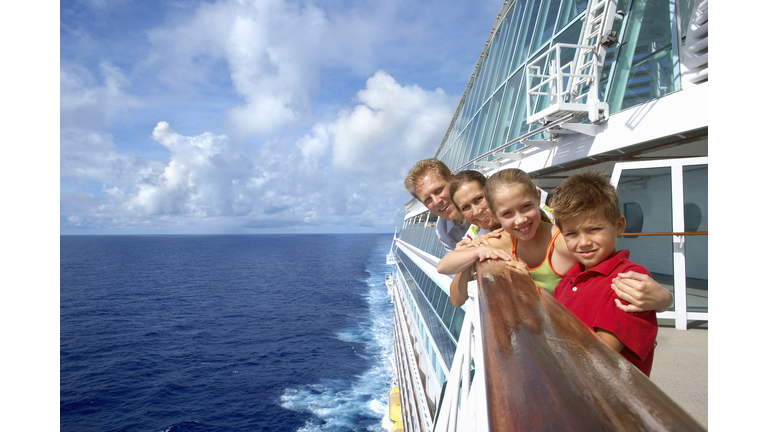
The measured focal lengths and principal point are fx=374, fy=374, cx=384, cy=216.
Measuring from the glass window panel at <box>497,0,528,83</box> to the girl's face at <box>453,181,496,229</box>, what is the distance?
329 inches

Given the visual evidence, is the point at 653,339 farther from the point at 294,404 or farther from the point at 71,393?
the point at 71,393

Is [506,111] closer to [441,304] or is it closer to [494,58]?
[494,58]

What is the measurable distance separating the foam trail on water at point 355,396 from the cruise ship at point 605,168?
12.8 m

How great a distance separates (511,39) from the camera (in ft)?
35.1

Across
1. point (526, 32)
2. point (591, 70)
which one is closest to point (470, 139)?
point (526, 32)

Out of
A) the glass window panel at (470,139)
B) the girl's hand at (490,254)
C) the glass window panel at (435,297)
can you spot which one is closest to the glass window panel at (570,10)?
the glass window panel at (470,139)

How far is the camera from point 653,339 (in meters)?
1.47

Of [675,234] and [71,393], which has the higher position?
[675,234]

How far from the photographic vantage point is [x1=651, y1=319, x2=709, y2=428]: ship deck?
10.5ft

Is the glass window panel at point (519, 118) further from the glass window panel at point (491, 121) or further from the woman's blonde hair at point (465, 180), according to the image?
the woman's blonde hair at point (465, 180)

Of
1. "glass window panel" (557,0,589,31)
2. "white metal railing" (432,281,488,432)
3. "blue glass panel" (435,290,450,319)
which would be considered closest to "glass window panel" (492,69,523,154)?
"glass window panel" (557,0,589,31)

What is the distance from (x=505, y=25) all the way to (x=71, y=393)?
35.7 metres

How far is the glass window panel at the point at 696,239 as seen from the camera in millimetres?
5180
